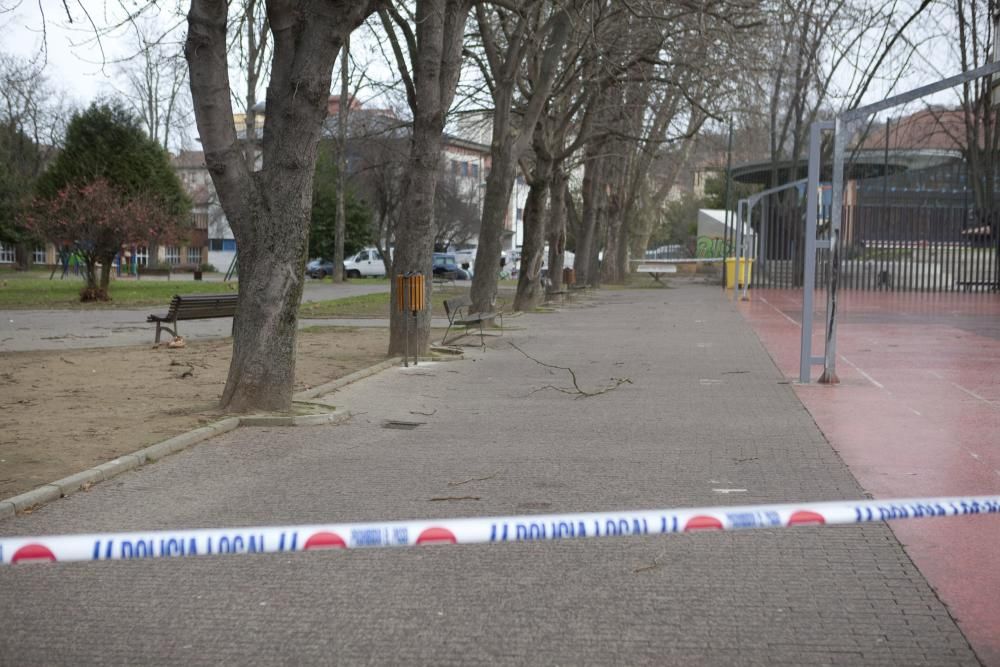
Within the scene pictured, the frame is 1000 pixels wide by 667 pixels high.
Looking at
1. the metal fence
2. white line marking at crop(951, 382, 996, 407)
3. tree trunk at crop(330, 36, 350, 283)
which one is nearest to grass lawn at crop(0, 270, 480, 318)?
tree trunk at crop(330, 36, 350, 283)

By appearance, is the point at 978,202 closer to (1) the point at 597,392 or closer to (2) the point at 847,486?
(1) the point at 597,392

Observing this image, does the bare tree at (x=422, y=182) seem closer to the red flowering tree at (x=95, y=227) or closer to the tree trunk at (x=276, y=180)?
the tree trunk at (x=276, y=180)

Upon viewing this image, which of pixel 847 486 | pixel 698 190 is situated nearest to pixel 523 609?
pixel 847 486

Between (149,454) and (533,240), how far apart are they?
69.0 feet

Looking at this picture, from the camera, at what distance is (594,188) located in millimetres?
40812

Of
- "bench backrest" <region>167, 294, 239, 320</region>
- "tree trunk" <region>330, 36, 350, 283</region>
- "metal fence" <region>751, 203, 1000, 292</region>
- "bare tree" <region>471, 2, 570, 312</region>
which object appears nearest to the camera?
"bench backrest" <region>167, 294, 239, 320</region>

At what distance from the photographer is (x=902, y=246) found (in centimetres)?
3759

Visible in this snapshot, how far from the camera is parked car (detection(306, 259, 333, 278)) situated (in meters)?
61.6

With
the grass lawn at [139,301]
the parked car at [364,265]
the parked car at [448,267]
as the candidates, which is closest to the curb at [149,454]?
the grass lawn at [139,301]

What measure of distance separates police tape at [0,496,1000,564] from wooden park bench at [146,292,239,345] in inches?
566

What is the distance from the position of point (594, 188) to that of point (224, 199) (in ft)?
103

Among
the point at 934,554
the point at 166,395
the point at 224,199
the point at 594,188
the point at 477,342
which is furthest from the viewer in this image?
the point at 594,188

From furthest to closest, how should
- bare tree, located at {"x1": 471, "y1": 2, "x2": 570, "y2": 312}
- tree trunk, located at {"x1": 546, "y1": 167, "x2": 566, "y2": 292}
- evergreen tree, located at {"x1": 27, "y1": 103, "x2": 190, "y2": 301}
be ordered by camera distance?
tree trunk, located at {"x1": 546, "y1": 167, "x2": 566, "y2": 292} → evergreen tree, located at {"x1": 27, "y1": 103, "x2": 190, "y2": 301} → bare tree, located at {"x1": 471, "y1": 2, "x2": 570, "y2": 312}

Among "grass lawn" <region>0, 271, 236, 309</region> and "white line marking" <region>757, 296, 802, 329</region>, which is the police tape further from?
"grass lawn" <region>0, 271, 236, 309</region>
